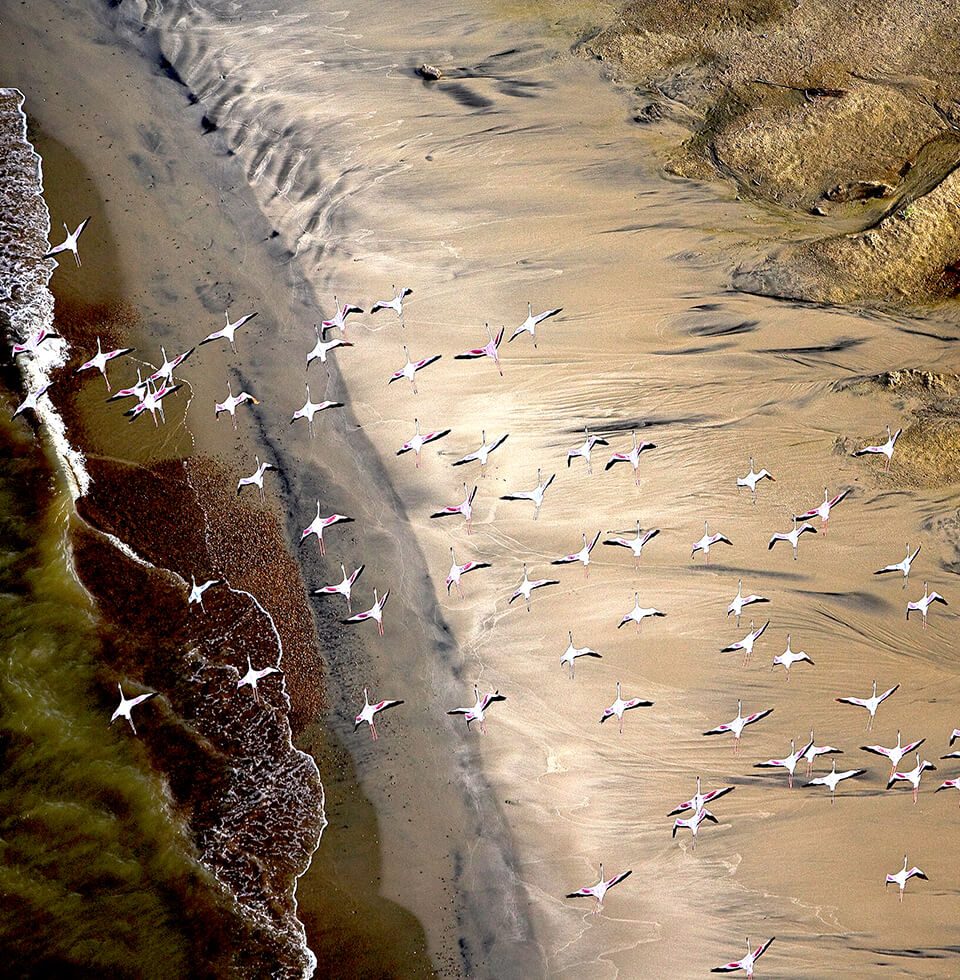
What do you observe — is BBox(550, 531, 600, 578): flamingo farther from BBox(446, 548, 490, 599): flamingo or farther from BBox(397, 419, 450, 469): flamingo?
BBox(397, 419, 450, 469): flamingo

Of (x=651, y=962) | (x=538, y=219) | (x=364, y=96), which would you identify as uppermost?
(x=364, y=96)

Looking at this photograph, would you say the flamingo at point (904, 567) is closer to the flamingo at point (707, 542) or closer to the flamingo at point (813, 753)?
the flamingo at point (707, 542)

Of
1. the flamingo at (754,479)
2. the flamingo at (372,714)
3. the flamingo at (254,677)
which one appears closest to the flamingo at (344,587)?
the flamingo at (254,677)

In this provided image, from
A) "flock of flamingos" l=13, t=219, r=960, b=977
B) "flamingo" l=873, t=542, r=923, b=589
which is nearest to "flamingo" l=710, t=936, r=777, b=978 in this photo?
"flock of flamingos" l=13, t=219, r=960, b=977

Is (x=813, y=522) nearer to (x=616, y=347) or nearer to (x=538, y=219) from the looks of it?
(x=616, y=347)

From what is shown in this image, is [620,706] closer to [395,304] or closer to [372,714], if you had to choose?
[372,714]

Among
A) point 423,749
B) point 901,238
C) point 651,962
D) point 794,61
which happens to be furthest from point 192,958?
point 794,61
